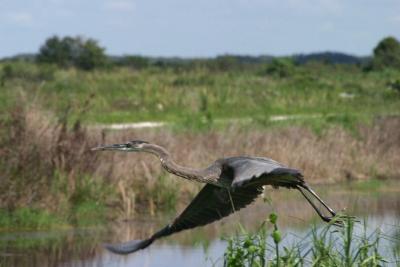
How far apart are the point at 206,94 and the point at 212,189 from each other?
1024 inches

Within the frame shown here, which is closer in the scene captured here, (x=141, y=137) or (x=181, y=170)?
(x=181, y=170)

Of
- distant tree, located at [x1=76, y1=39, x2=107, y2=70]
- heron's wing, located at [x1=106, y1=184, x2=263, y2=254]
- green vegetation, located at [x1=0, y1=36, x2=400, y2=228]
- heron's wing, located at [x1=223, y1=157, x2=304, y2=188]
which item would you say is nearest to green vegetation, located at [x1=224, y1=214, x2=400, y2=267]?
heron's wing, located at [x1=223, y1=157, x2=304, y2=188]

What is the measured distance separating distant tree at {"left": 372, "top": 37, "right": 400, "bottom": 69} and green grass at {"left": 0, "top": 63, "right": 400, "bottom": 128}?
1131cm

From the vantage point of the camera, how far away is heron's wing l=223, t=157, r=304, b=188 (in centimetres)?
815

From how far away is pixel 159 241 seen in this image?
50.0ft

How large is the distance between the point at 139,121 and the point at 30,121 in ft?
50.3

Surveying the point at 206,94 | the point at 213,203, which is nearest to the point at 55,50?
the point at 206,94

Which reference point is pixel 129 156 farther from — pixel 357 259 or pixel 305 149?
pixel 357 259

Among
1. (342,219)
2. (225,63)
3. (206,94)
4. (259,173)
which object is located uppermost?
(259,173)

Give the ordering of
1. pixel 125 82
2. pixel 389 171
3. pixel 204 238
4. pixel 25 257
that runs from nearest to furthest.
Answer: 1. pixel 25 257
2. pixel 204 238
3. pixel 389 171
4. pixel 125 82

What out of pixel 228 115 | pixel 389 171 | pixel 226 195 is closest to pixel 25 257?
pixel 226 195

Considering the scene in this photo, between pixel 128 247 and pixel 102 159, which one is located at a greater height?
pixel 128 247

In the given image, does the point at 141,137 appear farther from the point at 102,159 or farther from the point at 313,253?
the point at 313,253

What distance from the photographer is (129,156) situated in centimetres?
1681
